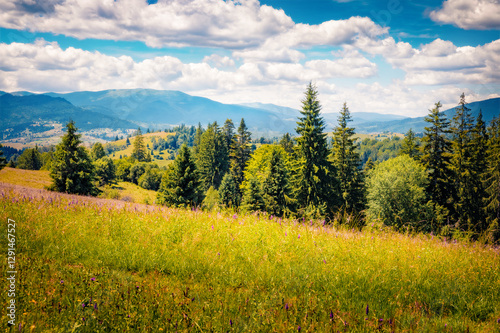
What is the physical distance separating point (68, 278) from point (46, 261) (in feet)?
3.48

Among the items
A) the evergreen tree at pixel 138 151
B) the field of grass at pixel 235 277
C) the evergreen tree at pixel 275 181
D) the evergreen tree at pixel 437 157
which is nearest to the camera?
the field of grass at pixel 235 277

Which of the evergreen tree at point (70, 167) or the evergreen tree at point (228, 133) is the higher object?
the evergreen tree at point (228, 133)

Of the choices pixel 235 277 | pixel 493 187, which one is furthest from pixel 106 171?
pixel 235 277

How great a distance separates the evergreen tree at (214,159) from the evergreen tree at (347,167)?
1645 inches

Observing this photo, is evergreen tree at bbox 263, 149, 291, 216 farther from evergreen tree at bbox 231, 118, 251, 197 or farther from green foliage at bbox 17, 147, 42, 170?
green foliage at bbox 17, 147, 42, 170

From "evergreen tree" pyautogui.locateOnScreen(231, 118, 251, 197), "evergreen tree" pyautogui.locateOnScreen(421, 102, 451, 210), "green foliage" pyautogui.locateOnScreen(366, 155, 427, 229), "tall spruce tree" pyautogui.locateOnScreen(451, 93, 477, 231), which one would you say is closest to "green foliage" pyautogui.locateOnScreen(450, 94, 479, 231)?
"tall spruce tree" pyautogui.locateOnScreen(451, 93, 477, 231)

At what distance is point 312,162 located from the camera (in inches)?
1415

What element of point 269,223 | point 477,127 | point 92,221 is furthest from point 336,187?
point 92,221

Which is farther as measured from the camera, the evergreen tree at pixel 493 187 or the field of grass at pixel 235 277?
the evergreen tree at pixel 493 187

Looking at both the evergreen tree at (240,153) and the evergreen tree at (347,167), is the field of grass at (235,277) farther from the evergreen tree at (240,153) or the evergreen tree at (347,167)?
the evergreen tree at (240,153)

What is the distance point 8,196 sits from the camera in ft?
27.6

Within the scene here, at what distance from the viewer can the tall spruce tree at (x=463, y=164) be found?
37.7 meters

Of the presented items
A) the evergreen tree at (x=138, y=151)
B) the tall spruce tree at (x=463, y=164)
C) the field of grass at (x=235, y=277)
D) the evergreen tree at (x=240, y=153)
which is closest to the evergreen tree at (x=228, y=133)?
the evergreen tree at (x=240, y=153)

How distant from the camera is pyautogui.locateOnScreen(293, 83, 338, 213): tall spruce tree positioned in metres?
35.9
